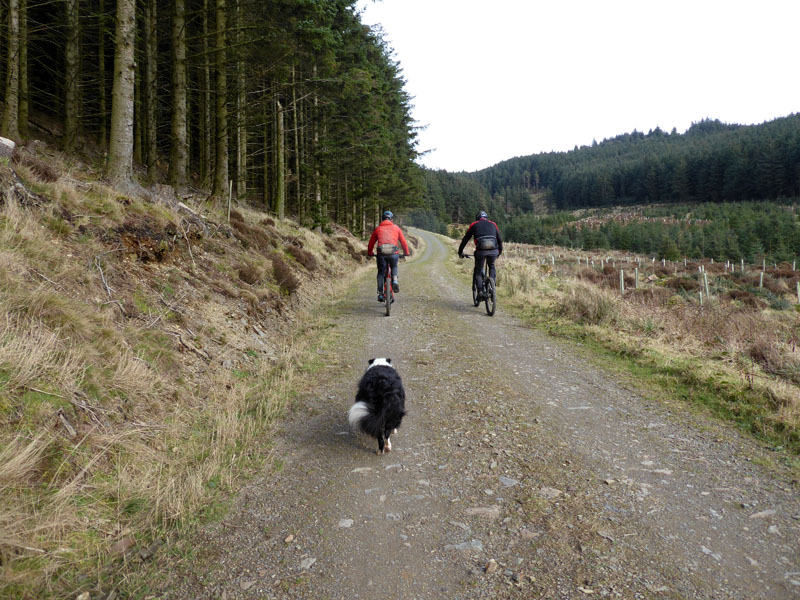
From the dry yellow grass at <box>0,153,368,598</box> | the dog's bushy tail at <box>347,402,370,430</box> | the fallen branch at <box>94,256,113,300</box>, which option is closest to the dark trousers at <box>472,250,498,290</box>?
the dry yellow grass at <box>0,153,368,598</box>

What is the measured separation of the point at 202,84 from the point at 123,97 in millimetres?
7325

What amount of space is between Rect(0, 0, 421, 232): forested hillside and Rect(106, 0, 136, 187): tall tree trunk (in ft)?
0.06

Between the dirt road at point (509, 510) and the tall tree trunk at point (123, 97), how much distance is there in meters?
6.27

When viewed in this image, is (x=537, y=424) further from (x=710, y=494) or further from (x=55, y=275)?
(x=55, y=275)

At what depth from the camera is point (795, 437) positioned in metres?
3.77

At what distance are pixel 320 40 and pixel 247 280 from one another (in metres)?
7.30

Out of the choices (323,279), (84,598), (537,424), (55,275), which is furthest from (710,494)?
(323,279)

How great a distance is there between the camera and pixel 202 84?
13836 mm

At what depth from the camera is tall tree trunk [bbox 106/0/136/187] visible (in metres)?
7.47

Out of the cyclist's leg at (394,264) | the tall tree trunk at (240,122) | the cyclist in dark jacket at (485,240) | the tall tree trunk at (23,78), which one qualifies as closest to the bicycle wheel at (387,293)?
the cyclist's leg at (394,264)

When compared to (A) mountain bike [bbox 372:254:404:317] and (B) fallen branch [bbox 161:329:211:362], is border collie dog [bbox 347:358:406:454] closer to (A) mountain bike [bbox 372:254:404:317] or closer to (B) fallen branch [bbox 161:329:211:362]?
(B) fallen branch [bbox 161:329:211:362]

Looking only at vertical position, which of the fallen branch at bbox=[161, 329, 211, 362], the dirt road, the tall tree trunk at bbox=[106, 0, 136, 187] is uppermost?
the tall tree trunk at bbox=[106, 0, 136, 187]

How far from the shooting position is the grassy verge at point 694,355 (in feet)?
13.8

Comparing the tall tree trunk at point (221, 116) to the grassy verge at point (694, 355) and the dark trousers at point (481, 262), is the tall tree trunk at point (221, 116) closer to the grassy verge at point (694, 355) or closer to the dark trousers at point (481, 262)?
the dark trousers at point (481, 262)
